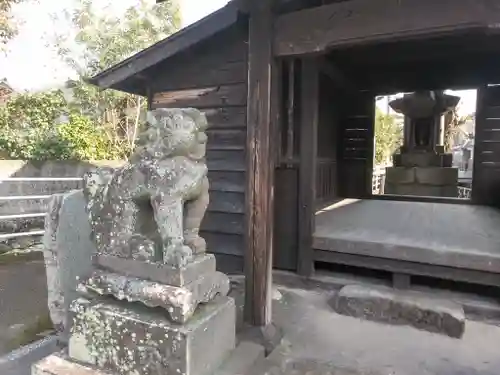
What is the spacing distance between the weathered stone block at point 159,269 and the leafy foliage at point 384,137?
13078mm

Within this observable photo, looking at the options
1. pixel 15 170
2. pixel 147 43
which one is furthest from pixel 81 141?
pixel 147 43

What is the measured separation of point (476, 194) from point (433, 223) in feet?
5.91

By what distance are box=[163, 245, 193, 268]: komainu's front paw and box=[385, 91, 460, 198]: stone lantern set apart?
22.1ft

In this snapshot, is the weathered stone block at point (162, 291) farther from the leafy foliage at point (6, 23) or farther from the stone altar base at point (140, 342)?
the leafy foliage at point (6, 23)

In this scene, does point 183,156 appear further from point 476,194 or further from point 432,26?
point 476,194

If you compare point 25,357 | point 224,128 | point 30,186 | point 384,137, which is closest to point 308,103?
point 224,128

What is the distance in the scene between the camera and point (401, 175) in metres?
7.52

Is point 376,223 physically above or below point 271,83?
below

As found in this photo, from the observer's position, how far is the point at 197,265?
5.67 ft

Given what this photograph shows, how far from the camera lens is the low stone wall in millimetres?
6516

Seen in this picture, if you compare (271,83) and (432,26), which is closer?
(432,26)

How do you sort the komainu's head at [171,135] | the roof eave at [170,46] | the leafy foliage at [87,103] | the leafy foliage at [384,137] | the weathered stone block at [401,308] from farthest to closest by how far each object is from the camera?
the leafy foliage at [384,137], the leafy foliage at [87,103], the roof eave at [170,46], the weathered stone block at [401,308], the komainu's head at [171,135]

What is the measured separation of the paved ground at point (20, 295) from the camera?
9.76 feet

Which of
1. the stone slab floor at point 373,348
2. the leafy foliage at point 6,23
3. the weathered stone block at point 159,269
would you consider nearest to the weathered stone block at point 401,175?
the stone slab floor at point 373,348
